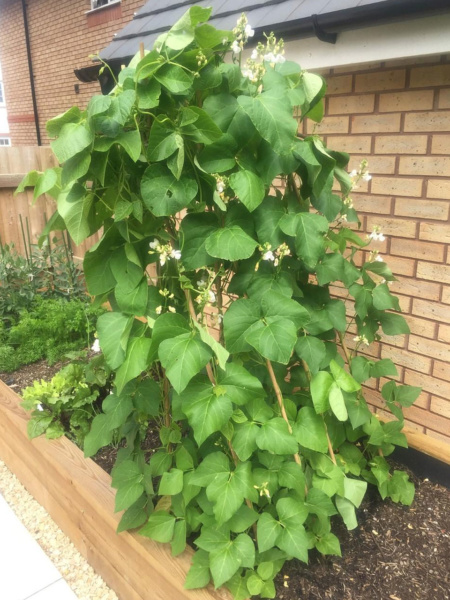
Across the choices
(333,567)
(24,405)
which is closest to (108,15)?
(24,405)

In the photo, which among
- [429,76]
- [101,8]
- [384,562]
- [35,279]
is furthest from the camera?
[101,8]

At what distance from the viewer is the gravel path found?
7.51 ft

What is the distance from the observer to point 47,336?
155 inches

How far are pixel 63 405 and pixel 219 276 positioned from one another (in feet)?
5.40

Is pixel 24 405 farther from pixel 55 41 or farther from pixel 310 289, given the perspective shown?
pixel 55 41

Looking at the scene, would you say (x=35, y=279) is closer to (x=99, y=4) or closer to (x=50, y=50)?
(x=99, y=4)

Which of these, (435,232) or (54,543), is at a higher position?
(435,232)

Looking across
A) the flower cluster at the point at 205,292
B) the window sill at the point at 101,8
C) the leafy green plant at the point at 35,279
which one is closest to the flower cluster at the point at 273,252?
the flower cluster at the point at 205,292

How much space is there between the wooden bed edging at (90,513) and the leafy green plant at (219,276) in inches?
4.6

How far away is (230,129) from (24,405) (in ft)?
6.86

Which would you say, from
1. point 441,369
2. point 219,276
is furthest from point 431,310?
point 219,276

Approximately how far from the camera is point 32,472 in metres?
2.89

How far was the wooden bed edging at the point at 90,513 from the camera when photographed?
6.17ft

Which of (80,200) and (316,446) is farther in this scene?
(316,446)
